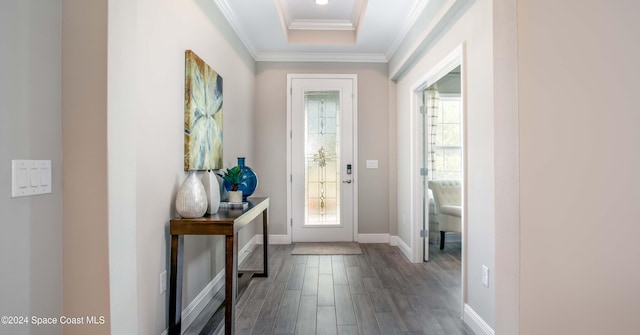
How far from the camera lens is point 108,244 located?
3.67ft

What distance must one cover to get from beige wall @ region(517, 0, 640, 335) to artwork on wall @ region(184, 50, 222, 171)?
6.54ft

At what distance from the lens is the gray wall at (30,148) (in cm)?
95

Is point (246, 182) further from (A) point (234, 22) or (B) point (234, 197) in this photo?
(A) point (234, 22)

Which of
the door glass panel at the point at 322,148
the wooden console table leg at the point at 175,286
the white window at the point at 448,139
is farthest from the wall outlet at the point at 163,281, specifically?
the white window at the point at 448,139

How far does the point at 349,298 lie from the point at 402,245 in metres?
1.68

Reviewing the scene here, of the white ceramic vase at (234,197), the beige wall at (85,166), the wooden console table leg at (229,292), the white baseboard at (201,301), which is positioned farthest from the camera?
the white ceramic vase at (234,197)

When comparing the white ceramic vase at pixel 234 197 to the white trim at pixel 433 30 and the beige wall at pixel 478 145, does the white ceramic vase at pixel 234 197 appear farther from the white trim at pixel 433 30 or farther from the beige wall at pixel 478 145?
the white trim at pixel 433 30

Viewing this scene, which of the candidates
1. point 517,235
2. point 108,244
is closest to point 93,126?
point 108,244

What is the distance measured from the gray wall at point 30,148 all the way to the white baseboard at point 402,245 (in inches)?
133

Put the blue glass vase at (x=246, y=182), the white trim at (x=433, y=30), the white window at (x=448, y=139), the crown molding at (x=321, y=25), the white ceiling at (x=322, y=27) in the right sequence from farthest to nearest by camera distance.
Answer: the white window at (x=448, y=139) < the crown molding at (x=321, y=25) < the white ceiling at (x=322, y=27) < the blue glass vase at (x=246, y=182) < the white trim at (x=433, y=30)

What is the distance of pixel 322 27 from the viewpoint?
4.01 m

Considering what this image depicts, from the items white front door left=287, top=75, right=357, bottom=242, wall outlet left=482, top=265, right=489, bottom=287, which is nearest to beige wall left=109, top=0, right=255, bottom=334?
white front door left=287, top=75, right=357, bottom=242

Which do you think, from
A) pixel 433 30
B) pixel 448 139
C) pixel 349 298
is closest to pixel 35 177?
pixel 349 298

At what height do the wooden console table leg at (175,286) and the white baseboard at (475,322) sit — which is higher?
the wooden console table leg at (175,286)
